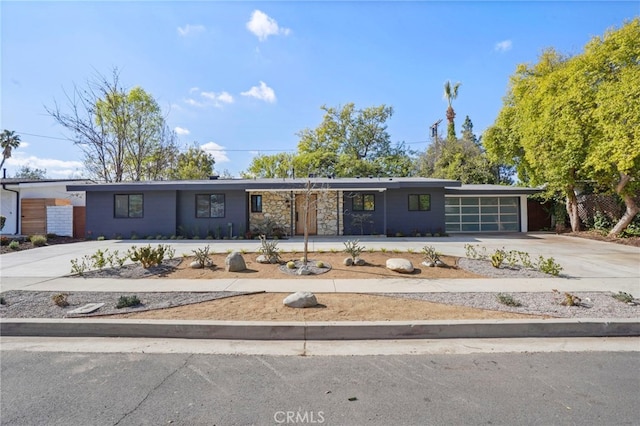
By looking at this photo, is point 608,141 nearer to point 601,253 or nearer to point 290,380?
point 601,253

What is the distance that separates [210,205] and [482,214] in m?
15.8

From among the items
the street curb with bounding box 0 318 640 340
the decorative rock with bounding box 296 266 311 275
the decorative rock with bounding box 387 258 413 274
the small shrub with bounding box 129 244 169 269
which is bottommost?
the street curb with bounding box 0 318 640 340

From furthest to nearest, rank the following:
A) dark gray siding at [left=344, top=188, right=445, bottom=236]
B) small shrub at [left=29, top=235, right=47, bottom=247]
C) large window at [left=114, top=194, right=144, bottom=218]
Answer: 1. dark gray siding at [left=344, top=188, right=445, bottom=236]
2. large window at [left=114, top=194, right=144, bottom=218]
3. small shrub at [left=29, top=235, right=47, bottom=247]

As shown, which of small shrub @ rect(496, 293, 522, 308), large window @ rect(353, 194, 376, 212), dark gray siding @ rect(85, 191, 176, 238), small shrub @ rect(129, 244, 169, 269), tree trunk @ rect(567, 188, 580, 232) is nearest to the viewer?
small shrub @ rect(496, 293, 522, 308)

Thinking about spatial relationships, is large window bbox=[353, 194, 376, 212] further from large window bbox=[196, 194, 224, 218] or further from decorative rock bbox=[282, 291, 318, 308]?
decorative rock bbox=[282, 291, 318, 308]

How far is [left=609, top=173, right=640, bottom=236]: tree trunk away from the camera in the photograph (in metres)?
14.2

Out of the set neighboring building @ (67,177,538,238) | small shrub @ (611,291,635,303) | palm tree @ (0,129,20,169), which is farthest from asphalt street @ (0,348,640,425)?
palm tree @ (0,129,20,169)

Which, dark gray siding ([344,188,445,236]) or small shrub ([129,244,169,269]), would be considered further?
dark gray siding ([344,188,445,236])

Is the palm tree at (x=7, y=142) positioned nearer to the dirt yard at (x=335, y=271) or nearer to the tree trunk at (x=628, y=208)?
the dirt yard at (x=335, y=271)

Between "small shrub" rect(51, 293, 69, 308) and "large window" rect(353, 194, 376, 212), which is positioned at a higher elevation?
"large window" rect(353, 194, 376, 212)

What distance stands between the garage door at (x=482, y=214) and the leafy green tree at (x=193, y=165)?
24686 mm

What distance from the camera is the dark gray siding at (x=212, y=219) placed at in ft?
51.8

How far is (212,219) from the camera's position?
16.0m

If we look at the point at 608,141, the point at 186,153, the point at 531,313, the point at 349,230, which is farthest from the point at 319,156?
the point at 531,313
